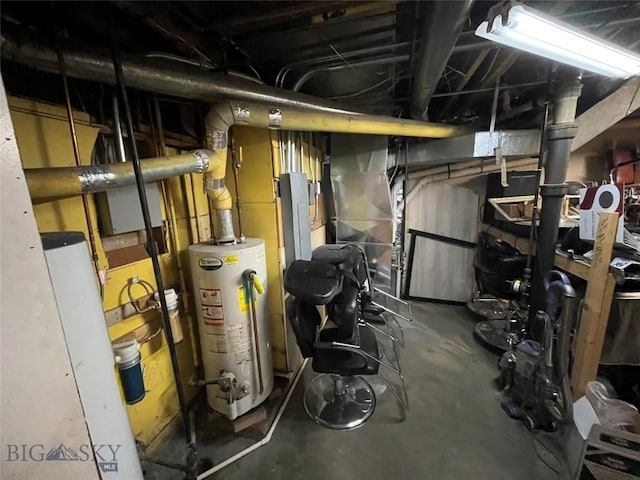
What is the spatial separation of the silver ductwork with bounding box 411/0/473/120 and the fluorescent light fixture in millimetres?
123

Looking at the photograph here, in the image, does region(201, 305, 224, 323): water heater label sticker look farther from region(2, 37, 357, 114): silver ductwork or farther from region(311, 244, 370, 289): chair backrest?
region(2, 37, 357, 114): silver ductwork

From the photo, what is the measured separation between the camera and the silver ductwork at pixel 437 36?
2.73ft

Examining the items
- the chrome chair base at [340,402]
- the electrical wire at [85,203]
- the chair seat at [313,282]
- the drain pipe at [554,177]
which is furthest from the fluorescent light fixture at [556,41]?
the chrome chair base at [340,402]

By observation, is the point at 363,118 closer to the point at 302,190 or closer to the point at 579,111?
the point at 302,190

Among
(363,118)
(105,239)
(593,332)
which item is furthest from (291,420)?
(363,118)

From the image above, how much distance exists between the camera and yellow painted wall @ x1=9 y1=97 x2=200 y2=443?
3.40 feet

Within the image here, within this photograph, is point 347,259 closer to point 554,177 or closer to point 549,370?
point 549,370

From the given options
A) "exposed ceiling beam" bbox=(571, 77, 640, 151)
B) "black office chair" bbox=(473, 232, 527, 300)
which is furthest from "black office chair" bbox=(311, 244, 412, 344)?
"exposed ceiling beam" bbox=(571, 77, 640, 151)

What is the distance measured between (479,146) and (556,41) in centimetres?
137

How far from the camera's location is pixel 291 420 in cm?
179

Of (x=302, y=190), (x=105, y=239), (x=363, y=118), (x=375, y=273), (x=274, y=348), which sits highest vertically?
(x=363, y=118)

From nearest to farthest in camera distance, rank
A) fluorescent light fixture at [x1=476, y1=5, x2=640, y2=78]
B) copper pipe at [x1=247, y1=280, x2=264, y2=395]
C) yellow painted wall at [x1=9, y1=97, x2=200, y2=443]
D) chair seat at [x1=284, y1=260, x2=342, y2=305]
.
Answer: fluorescent light fixture at [x1=476, y1=5, x2=640, y2=78] → yellow painted wall at [x1=9, y1=97, x2=200, y2=443] → chair seat at [x1=284, y1=260, x2=342, y2=305] → copper pipe at [x1=247, y1=280, x2=264, y2=395]

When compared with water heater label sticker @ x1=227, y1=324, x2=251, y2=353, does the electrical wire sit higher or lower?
higher

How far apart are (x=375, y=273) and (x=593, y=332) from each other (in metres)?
1.79
